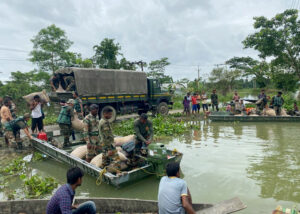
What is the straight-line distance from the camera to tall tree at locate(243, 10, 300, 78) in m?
15.5

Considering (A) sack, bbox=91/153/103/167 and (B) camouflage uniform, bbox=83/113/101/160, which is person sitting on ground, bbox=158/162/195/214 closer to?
(A) sack, bbox=91/153/103/167

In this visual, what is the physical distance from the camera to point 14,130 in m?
7.87

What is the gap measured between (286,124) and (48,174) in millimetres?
11994

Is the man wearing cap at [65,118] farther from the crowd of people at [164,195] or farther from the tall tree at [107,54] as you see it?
the tall tree at [107,54]

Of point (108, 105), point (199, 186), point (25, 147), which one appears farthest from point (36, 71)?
point (199, 186)

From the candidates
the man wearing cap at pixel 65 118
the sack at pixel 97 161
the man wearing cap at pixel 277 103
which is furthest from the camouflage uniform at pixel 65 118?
the man wearing cap at pixel 277 103

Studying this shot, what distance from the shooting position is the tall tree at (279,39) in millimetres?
15492

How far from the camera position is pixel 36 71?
25.3 m

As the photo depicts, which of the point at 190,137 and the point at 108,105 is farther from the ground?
the point at 108,105

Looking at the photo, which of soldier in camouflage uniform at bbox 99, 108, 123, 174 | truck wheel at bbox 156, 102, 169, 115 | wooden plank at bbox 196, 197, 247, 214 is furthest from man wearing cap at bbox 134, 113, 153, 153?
truck wheel at bbox 156, 102, 169, 115

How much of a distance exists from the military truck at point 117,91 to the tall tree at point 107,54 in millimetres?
9441

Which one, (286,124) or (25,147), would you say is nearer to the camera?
(25,147)

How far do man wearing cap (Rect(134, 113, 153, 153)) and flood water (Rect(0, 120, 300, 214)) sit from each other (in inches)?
36.6

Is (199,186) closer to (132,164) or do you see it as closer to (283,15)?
(132,164)
